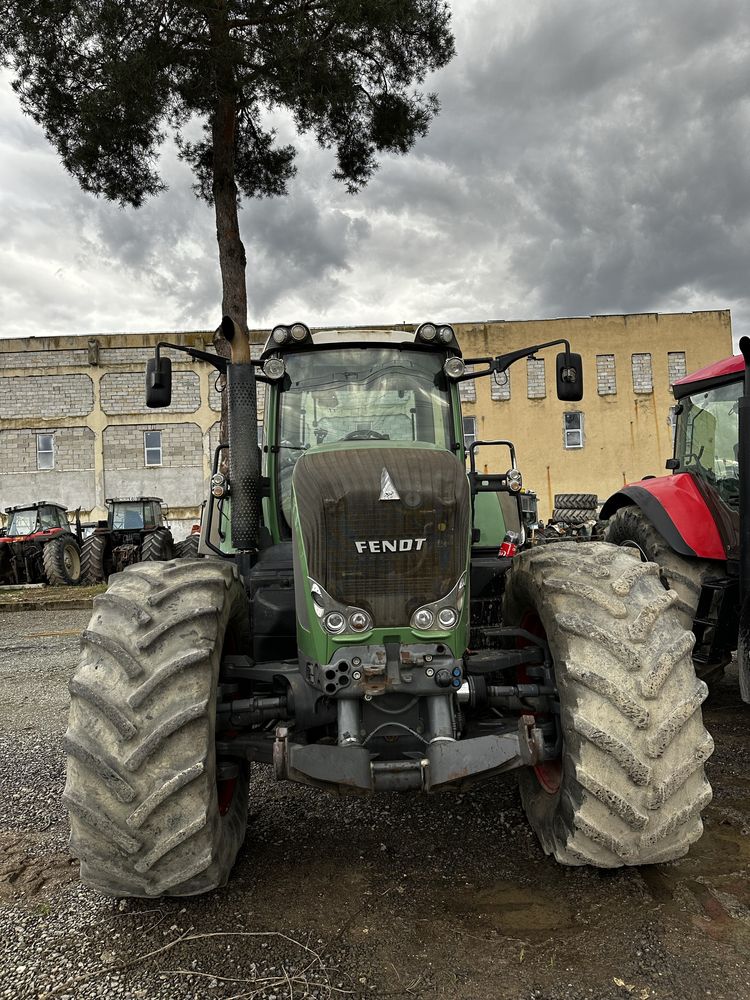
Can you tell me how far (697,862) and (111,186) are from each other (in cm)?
1375

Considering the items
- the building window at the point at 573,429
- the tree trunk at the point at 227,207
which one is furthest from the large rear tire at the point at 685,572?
the building window at the point at 573,429

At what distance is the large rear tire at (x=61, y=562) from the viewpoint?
15.5 metres

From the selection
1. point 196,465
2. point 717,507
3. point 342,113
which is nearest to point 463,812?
point 717,507

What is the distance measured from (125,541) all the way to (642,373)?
19396 millimetres

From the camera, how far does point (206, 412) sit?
1112 inches

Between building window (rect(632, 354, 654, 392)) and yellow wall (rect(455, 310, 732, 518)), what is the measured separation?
184mm

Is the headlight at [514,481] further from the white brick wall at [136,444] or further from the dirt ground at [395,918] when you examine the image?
the white brick wall at [136,444]

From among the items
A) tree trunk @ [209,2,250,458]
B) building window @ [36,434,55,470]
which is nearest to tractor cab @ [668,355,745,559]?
tree trunk @ [209,2,250,458]

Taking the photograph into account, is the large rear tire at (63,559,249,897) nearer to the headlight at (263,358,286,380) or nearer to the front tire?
the headlight at (263,358,286,380)

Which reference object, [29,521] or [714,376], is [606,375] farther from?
[714,376]

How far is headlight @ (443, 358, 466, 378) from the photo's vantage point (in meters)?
3.80

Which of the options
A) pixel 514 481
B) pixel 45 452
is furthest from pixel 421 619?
pixel 45 452

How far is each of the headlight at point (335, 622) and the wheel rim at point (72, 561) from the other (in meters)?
15.1

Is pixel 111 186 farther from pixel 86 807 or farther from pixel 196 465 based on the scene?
pixel 196 465
